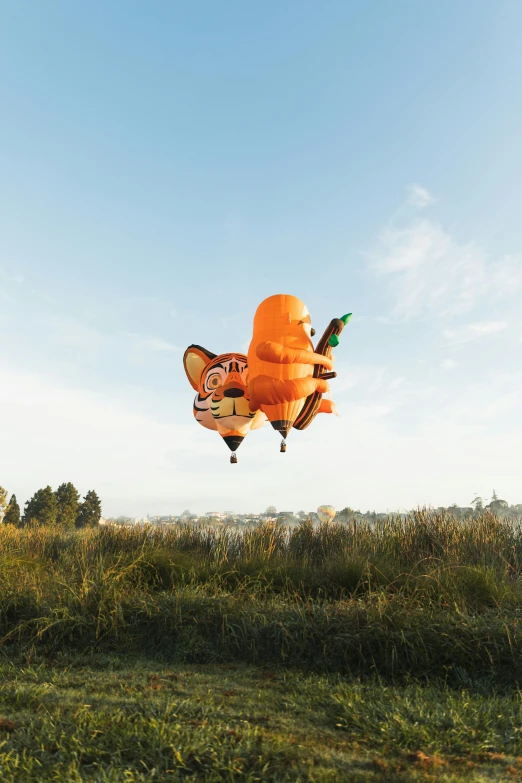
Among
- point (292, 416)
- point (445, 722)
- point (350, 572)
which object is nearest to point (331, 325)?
point (292, 416)

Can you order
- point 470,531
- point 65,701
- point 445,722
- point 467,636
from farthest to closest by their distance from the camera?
point 470,531 < point 467,636 < point 65,701 < point 445,722

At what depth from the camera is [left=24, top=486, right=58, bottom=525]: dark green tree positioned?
27484mm

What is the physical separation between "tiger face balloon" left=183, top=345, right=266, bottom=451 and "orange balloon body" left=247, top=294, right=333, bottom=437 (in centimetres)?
51

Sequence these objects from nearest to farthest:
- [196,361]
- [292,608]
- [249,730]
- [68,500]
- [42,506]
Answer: [249,730] → [292,608] → [196,361] → [42,506] → [68,500]

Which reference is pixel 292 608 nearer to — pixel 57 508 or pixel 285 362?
pixel 285 362

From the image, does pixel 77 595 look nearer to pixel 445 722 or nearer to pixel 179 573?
pixel 179 573

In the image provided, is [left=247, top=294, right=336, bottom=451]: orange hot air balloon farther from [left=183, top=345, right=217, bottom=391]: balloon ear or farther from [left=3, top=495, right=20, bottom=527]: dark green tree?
[left=3, top=495, right=20, bottom=527]: dark green tree

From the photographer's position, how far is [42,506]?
91.6 ft

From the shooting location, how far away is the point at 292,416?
10.1m

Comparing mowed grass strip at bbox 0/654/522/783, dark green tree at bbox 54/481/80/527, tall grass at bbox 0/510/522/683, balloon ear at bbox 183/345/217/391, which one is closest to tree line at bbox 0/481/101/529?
dark green tree at bbox 54/481/80/527

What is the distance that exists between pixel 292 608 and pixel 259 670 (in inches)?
32.5

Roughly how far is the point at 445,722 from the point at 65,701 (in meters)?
2.63

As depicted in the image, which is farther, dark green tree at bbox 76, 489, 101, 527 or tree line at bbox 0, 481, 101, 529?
dark green tree at bbox 76, 489, 101, 527

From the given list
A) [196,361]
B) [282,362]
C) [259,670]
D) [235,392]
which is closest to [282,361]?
[282,362]
